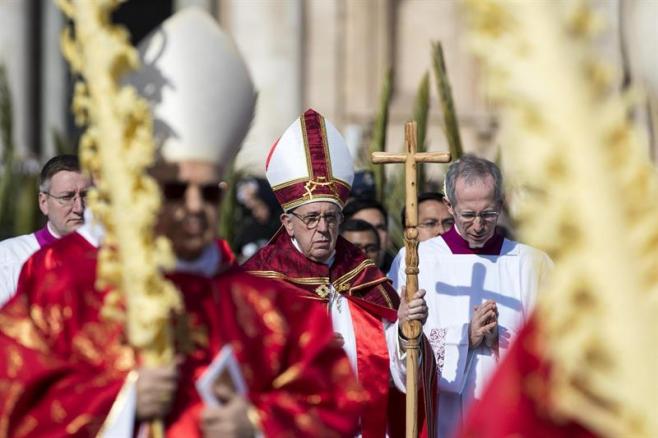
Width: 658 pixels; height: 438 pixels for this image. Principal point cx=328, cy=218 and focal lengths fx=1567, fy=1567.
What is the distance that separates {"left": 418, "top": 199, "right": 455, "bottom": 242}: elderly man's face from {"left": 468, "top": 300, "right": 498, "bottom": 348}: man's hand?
3.77ft

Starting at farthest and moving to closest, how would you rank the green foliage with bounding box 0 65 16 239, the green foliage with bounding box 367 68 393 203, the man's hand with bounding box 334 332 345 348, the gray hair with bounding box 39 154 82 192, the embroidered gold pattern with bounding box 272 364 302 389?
the green foliage with bounding box 0 65 16 239, the green foliage with bounding box 367 68 393 203, the gray hair with bounding box 39 154 82 192, the man's hand with bounding box 334 332 345 348, the embroidered gold pattern with bounding box 272 364 302 389

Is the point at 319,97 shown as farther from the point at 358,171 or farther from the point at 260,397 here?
the point at 260,397

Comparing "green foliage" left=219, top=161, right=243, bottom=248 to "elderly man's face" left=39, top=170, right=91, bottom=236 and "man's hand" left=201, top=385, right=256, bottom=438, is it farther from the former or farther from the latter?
"man's hand" left=201, top=385, right=256, bottom=438

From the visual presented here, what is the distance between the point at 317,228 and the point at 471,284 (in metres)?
0.92

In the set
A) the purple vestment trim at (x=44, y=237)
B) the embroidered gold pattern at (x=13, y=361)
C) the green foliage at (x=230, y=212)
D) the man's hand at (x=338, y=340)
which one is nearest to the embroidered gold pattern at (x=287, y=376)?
the man's hand at (x=338, y=340)

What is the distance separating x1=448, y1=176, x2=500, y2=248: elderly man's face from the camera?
6.12m

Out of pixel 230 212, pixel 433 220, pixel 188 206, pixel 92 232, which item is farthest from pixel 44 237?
pixel 230 212

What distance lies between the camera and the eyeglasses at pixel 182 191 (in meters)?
3.65

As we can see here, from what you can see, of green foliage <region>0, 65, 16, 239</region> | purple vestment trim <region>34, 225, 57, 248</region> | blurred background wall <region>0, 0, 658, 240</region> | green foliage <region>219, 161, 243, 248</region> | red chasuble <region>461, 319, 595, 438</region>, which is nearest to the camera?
red chasuble <region>461, 319, 595, 438</region>

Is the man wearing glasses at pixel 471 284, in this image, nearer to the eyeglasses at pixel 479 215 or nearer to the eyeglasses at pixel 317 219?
the eyeglasses at pixel 479 215

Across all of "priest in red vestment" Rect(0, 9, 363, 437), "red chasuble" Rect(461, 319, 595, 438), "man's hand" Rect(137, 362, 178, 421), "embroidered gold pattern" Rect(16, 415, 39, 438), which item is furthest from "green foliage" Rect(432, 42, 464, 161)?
"red chasuble" Rect(461, 319, 595, 438)

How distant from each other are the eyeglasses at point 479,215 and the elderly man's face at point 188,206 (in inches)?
104

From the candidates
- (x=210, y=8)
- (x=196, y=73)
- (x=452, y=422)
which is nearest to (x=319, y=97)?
(x=210, y=8)

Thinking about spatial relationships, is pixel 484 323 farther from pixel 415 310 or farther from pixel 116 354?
pixel 116 354
